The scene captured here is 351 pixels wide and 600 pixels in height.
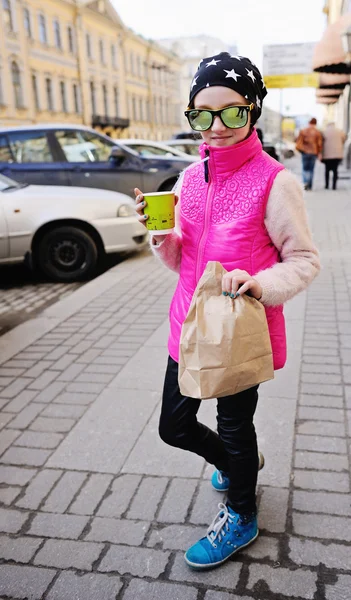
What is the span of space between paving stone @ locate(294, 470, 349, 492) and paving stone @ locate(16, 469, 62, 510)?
3.90 ft

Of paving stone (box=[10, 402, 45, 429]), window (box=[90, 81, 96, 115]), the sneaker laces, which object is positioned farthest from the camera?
window (box=[90, 81, 96, 115])

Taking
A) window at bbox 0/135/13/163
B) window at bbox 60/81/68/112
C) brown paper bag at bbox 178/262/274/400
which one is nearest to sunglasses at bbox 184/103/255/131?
brown paper bag at bbox 178/262/274/400

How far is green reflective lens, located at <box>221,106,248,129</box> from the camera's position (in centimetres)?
185

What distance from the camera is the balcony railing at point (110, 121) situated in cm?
5219

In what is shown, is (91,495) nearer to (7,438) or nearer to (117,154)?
(7,438)

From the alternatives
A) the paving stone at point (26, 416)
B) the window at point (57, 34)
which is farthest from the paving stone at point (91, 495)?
the window at point (57, 34)

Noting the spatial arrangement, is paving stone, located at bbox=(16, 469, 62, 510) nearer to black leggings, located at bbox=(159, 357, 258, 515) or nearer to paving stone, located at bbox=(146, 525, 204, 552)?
paving stone, located at bbox=(146, 525, 204, 552)

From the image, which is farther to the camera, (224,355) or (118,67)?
(118,67)

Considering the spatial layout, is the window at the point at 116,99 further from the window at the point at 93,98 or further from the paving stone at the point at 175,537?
the paving stone at the point at 175,537

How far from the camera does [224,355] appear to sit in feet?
5.86

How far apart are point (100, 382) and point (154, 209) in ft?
7.21

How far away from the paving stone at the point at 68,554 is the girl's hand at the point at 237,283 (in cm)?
126

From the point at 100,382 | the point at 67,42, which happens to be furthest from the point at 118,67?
the point at 100,382

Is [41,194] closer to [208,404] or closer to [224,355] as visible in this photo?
[208,404]
